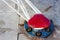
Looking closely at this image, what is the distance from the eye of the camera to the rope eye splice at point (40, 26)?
5.19 feet

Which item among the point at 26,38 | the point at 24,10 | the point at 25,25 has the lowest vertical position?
the point at 26,38

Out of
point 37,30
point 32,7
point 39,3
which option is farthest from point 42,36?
point 39,3

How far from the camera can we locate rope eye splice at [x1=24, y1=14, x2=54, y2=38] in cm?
158

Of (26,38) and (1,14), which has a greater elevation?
(1,14)

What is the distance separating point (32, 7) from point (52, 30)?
0.34m

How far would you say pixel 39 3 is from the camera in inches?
84.2

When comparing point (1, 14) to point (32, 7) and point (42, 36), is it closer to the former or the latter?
point (32, 7)

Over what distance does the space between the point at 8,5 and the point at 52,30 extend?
618mm

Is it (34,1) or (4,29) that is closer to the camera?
(4,29)

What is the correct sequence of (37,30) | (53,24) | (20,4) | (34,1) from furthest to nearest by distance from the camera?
(34,1), (20,4), (53,24), (37,30)

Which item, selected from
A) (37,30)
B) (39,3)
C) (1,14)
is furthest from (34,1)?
(37,30)

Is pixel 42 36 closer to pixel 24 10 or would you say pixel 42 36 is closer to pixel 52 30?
pixel 52 30

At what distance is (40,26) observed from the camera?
1.57m

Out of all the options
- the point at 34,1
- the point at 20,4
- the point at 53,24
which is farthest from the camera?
the point at 34,1
